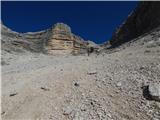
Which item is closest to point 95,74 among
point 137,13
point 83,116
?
point 83,116

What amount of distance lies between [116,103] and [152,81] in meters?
1.79

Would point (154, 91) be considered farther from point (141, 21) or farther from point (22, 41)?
point (22, 41)

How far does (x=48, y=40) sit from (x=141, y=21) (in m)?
30.1

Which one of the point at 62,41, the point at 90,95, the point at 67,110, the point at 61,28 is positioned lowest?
the point at 67,110

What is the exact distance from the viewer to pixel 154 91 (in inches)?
322

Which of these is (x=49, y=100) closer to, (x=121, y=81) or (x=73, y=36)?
(x=121, y=81)

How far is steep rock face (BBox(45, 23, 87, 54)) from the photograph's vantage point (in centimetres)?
5600

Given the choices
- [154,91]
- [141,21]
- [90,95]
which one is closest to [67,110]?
[90,95]

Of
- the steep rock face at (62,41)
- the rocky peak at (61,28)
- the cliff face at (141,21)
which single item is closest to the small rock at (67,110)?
the cliff face at (141,21)

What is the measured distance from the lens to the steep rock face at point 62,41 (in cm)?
5600

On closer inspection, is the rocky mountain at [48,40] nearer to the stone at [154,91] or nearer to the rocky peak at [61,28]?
the rocky peak at [61,28]

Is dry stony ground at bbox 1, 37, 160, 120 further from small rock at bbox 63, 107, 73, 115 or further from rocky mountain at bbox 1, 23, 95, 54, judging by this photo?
rocky mountain at bbox 1, 23, 95, 54

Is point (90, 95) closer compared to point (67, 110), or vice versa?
point (67, 110)

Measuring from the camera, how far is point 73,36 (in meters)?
62.4
